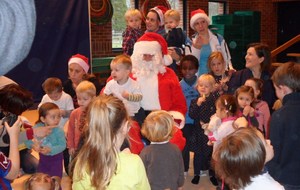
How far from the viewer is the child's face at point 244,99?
13.6 feet

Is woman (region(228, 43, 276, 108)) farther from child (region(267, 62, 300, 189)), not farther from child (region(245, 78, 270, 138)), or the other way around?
child (region(267, 62, 300, 189))

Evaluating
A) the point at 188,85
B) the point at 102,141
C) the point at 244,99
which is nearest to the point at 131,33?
the point at 188,85

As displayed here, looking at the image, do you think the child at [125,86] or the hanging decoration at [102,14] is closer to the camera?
the child at [125,86]

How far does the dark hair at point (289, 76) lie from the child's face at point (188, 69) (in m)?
1.85

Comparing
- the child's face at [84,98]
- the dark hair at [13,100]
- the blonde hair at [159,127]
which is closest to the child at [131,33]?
the child's face at [84,98]

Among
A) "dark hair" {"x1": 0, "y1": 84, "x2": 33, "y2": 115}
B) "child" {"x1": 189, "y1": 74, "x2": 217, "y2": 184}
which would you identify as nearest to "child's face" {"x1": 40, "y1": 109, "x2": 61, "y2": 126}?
"dark hair" {"x1": 0, "y1": 84, "x2": 33, "y2": 115}

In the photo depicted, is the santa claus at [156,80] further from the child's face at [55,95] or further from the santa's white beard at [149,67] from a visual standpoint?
the child's face at [55,95]

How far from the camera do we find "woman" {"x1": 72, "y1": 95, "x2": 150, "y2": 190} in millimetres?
2113

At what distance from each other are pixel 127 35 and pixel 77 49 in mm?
3094

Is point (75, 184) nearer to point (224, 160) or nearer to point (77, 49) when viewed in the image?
point (224, 160)

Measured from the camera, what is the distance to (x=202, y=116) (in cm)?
455

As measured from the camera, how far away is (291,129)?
2797 mm

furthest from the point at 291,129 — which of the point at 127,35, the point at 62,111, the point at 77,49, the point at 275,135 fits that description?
the point at 77,49

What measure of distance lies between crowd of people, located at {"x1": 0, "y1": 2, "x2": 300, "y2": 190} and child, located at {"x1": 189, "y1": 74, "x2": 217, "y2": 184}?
0.04 feet
